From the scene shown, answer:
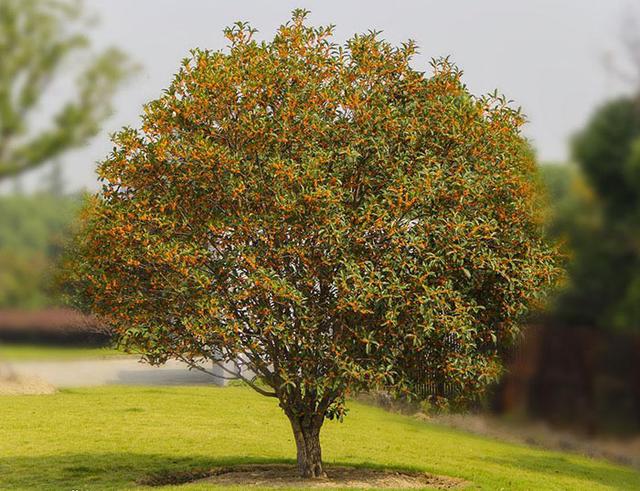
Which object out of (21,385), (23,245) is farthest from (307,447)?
(21,385)

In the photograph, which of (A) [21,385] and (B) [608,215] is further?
(A) [21,385]

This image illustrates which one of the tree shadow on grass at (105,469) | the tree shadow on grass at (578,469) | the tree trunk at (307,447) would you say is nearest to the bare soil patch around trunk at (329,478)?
the tree trunk at (307,447)

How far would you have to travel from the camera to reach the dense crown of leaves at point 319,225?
12406 millimetres

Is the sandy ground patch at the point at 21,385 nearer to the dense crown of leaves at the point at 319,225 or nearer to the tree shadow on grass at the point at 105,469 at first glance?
the tree shadow on grass at the point at 105,469

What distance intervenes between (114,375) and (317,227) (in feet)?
65.9

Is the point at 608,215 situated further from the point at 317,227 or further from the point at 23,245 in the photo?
the point at 317,227

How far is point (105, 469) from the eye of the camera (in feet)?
50.3

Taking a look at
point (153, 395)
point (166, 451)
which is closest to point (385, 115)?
point (166, 451)

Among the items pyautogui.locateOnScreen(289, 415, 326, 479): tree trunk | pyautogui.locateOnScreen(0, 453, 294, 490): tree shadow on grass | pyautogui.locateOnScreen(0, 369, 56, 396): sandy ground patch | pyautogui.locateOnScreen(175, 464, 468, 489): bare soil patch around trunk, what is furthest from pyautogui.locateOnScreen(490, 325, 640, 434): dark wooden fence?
pyautogui.locateOnScreen(0, 369, 56, 396): sandy ground patch

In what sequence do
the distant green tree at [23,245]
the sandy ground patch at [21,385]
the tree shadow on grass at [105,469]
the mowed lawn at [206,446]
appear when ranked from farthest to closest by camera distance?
the sandy ground patch at [21,385]
the mowed lawn at [206,446]
the tree shadow on grass at [105,469]
the distant green tree at [23,245]

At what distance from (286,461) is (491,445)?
18.3ft

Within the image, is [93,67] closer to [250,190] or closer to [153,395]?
[250,190]

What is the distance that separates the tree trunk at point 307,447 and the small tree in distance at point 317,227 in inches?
1.3

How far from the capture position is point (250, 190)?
42.1 ft
